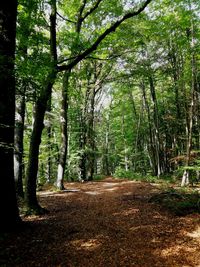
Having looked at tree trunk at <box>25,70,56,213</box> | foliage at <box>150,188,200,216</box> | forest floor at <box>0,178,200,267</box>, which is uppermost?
tree trunk at <box>25,70,56,213</box>

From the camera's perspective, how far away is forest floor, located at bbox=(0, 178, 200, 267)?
470 centimetres

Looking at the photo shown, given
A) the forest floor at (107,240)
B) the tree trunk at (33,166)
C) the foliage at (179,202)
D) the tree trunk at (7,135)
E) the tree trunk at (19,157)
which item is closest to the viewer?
the forest floor at (107,240)

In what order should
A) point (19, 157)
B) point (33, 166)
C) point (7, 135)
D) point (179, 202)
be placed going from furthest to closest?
point (19, 157) → point (33, 166) → point (179, 202) → point (7, 135)

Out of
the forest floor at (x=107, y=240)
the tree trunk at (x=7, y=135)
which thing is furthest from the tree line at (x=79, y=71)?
the forest floor at (x=107, y=240)

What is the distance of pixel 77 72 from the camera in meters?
18.4

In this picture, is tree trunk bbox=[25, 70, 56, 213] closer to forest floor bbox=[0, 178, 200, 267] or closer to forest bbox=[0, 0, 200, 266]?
forest bbox=[0, 0, 200, 266]

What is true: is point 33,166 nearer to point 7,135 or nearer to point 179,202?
point 7,135

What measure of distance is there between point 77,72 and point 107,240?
570 inches

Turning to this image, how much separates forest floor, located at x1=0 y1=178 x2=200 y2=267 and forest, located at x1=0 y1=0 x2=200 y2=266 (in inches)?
37.4

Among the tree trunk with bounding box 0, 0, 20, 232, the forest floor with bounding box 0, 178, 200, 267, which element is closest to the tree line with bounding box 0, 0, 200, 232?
the tree trunk with bounding box 0, 0, 20, 232

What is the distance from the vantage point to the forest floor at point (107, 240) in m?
4.70

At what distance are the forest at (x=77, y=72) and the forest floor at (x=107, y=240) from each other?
950mm

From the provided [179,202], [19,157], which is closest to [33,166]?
[19,157]

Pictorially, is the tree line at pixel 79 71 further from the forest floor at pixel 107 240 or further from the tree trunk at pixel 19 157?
the forest floor at pixel 107 240
